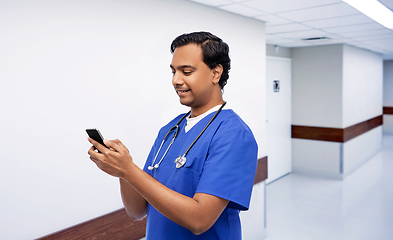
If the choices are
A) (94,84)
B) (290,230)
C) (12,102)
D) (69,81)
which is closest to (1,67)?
(12,102)

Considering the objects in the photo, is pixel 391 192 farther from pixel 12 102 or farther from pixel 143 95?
pixel 12 102

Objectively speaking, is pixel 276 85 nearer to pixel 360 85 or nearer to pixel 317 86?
pixel 317 86

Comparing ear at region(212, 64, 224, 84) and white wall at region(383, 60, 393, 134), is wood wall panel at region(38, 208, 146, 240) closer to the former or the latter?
ear at region(212, 64, 224, 84)

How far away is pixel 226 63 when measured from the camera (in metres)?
1.21

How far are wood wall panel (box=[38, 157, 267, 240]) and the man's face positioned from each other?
51.4 inches

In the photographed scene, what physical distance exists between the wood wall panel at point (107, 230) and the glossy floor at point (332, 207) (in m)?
1.95

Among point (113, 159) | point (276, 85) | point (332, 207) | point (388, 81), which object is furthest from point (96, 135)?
Result: point (388, 81)

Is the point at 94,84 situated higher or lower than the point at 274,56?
lower

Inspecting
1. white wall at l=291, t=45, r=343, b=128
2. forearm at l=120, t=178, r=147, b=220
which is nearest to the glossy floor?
white wall at l=291, t=45, r=343, b=128

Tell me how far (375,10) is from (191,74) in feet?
9.86

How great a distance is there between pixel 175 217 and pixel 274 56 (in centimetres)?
523

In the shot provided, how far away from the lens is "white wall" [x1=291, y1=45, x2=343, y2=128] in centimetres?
595

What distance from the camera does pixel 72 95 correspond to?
1.95 m

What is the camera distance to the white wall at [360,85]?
610 cm
